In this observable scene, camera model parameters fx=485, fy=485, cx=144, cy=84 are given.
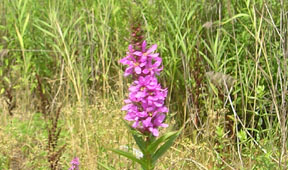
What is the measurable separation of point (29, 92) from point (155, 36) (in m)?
1.21

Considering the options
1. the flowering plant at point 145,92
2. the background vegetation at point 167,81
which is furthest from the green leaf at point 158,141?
the background vegetation at point 167,81

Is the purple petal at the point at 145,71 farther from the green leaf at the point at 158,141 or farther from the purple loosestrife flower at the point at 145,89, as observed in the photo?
the green leaf at the point at 158,141

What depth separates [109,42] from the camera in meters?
4.24

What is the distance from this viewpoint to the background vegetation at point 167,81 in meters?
2.97

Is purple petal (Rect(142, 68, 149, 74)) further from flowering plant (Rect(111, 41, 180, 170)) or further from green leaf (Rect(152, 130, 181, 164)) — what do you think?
green leaf (Rect(152, 130, 181, 164))

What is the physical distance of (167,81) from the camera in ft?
12.8

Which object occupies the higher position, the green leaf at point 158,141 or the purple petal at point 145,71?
the purple petal at point 145,71

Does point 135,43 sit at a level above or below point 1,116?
above

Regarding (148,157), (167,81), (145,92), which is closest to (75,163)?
(148,157)

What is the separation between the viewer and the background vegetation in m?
2.97

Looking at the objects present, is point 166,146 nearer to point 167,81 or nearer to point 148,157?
point 148,157

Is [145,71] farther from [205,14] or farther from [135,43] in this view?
[205,14]

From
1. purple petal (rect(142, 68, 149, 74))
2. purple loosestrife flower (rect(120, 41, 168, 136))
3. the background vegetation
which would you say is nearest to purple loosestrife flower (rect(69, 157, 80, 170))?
the background vegetation

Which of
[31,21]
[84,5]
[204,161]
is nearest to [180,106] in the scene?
[204,161]
